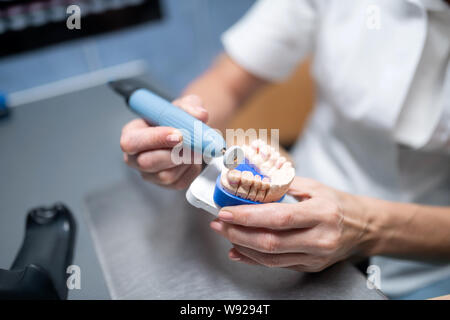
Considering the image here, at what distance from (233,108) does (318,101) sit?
0.24 m

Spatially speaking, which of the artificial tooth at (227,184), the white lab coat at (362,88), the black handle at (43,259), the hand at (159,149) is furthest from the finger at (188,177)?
the white lab coat at (362,88)

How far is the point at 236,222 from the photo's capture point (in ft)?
1.49

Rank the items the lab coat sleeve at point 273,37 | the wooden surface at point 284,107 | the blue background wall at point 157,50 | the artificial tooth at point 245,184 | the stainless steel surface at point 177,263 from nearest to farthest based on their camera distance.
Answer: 1. the artificial tooth at point 245,184
2. the stainless steel surface at point 177,263
3. the lab coat sleeve at point 273,37
4. the blue background wall at point 157,50
5. the wooden surface at point 284,107

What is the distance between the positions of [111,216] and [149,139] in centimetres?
24

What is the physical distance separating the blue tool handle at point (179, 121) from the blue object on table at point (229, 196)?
0.12ft

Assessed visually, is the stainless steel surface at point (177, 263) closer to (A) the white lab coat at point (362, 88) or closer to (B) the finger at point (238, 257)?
(B) the finger at point (238, 257)

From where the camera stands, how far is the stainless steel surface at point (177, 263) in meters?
0.53

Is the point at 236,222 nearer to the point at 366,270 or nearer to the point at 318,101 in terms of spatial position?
the point at 366,270

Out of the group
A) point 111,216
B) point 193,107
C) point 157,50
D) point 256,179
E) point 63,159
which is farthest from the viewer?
point 157,50

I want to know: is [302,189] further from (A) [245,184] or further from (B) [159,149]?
(B) [159,149]

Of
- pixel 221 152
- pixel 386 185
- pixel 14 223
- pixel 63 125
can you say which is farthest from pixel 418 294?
pixel 63 125

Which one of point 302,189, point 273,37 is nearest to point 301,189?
point 302,189

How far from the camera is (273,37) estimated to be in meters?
0.88

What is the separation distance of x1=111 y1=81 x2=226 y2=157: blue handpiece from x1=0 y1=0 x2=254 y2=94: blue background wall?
2.27 feet
